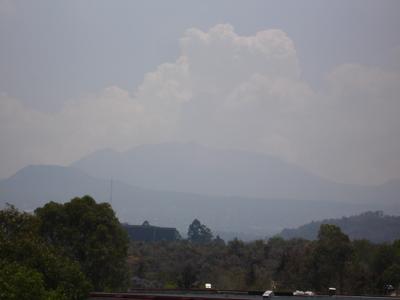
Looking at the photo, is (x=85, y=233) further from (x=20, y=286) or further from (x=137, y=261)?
(x=137, y=261)

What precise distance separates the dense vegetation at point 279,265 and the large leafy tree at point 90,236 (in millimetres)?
25128

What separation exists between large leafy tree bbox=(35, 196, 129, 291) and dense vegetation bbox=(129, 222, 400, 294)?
25.1m

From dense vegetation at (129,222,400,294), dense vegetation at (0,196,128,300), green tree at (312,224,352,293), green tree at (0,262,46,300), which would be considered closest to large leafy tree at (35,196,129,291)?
dense vegetation at (0,196,128,300)

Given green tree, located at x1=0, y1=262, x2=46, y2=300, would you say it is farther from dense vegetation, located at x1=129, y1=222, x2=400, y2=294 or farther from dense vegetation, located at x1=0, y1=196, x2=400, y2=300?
dense vegetation, located at x1=129, y1=222, x2=400, y2=294

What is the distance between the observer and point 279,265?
8812 cm

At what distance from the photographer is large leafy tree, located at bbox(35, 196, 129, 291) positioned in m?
58.4

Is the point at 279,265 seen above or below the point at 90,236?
below

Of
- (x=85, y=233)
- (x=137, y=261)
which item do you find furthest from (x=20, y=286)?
(x=137, y=261)

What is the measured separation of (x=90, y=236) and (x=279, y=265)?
36721 millimetres

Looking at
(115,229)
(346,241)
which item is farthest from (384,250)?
(115,229)

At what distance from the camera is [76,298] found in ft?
129

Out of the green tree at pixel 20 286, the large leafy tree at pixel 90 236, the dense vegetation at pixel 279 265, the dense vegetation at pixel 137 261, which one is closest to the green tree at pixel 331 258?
the dense vegetation at pixel 279 265

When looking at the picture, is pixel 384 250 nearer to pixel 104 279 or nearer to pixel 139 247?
pixel 104 279

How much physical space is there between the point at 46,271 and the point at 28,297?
8.11 metres
